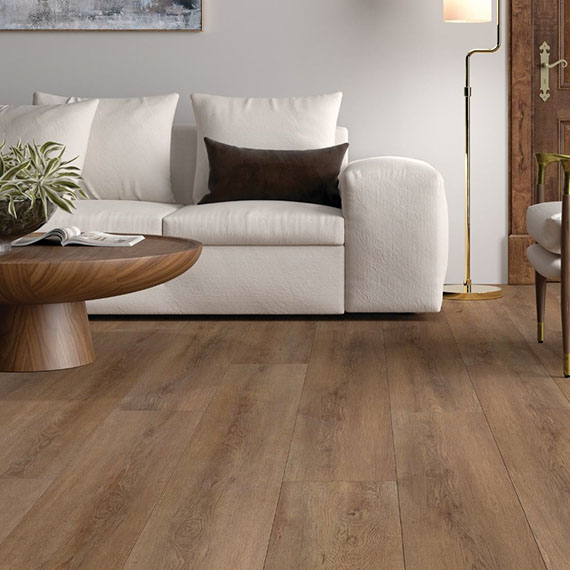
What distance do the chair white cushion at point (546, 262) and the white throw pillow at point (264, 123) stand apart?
4.67ft

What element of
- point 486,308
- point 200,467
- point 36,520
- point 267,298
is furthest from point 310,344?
point 36,520

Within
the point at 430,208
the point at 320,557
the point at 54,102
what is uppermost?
the point at 54,102

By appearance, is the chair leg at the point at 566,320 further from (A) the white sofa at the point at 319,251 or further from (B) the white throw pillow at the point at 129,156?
(B) the white throw pillow at the point at 129,156

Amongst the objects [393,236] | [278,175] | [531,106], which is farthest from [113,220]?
→ [531,106]

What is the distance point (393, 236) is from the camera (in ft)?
12.8

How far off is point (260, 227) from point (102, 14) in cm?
176

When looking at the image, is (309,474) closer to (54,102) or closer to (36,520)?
(36,520)

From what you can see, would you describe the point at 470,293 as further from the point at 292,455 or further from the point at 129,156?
the point at 292,455

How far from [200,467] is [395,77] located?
10.4 ft

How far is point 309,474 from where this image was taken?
2.10 metres

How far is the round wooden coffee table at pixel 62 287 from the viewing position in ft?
9.05

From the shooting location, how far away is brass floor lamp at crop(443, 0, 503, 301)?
432 cm

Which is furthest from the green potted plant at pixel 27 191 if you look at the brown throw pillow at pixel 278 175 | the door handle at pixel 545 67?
the door handle at pixel 545 67

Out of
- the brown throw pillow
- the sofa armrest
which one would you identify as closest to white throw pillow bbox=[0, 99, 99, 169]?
the brown throw pillow
